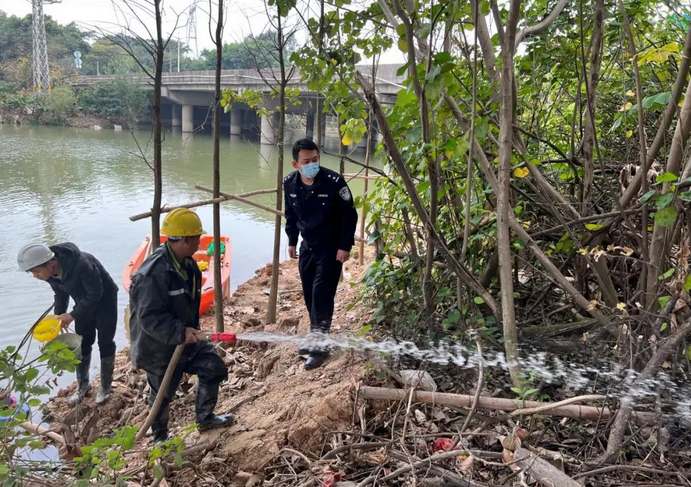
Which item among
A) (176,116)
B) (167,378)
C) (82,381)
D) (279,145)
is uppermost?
(176,116)

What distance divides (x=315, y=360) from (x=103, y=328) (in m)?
2.39

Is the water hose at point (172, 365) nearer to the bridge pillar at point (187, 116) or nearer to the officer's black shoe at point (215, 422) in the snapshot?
the officer's black shoe at point (215, 422)

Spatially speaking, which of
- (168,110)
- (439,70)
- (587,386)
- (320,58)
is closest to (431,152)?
(439,70)

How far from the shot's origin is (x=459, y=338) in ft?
10.7

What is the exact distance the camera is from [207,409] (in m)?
3.54

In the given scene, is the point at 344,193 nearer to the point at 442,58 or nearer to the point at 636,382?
the point at 442,58

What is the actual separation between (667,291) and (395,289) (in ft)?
6.44

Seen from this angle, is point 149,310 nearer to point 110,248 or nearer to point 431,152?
point 431,152

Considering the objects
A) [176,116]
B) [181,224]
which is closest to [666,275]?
[181,224]

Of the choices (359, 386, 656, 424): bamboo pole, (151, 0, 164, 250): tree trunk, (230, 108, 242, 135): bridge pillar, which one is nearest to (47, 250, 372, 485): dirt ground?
(359, 386, 656, 424): bamboo pole

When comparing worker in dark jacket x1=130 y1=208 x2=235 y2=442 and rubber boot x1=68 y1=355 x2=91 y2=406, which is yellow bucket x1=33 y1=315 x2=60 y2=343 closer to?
worker in dark jacket x1=130 y1=208 x2=235 y2=442

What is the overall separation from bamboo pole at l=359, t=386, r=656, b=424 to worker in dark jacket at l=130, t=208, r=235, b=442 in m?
1.43

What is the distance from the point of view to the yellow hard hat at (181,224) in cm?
308

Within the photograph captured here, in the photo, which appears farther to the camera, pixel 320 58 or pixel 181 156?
pixel 181 156
